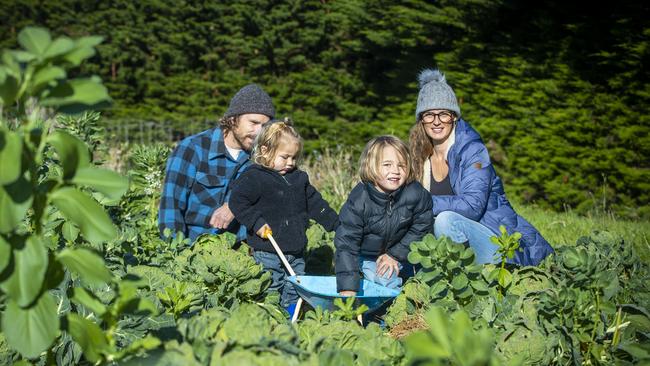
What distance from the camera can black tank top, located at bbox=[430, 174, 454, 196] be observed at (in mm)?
3656

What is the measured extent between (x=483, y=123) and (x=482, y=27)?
1155 millimetres

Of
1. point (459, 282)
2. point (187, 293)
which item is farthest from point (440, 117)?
point (187, 293)

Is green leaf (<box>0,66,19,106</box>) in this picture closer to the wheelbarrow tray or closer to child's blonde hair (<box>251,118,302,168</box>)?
the wheelbarrow tray

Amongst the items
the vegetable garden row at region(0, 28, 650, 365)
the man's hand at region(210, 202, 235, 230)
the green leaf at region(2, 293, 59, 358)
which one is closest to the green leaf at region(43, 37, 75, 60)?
the vegetable garden row at region(0, 28, 650, 365)

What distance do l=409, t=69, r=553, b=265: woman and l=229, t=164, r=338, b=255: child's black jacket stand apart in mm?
702

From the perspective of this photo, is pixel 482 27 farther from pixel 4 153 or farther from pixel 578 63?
pixel 4 153

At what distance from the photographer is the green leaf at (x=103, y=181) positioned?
1178 mm

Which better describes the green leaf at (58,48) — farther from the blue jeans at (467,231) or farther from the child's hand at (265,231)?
the blue jeans at (467,231)

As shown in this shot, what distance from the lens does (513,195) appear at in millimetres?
7090

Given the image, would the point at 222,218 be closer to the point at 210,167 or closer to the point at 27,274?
the point at 210,167

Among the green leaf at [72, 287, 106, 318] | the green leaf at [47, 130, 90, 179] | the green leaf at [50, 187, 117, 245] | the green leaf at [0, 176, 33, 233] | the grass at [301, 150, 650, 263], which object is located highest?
the green leaf at [47, 130, 90, 179]

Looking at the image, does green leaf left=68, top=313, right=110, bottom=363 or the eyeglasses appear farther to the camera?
the eyeglasses

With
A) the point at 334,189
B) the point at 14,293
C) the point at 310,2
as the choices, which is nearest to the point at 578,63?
the point at 334,189

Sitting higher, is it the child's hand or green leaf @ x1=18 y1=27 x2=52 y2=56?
green leaf @ x1=18 y1=27 x2=52 y2=56
